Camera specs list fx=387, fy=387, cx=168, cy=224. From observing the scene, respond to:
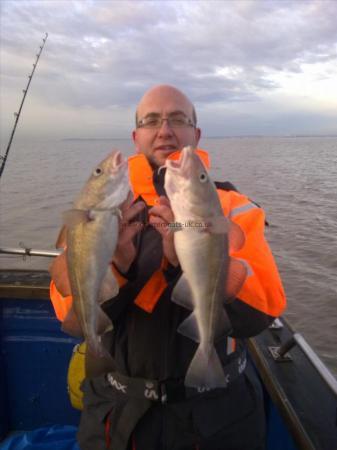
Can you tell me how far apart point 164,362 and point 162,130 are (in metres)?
1.98

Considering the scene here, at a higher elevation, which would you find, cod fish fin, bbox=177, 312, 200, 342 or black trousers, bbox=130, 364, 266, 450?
cod fish fin, bbox=177, 312, 200, 342

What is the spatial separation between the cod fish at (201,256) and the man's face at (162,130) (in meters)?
1.03

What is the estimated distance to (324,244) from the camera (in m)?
13.4

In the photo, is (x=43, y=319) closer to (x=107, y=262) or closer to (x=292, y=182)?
(x=107, y=262)

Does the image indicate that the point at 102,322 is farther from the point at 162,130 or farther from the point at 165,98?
the point at 165,98

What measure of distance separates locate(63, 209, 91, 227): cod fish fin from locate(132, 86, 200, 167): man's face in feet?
4.38

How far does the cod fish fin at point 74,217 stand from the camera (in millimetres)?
2328

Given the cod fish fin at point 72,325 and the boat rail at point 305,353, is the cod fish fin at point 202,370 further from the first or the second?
the boat rail at point 305,353

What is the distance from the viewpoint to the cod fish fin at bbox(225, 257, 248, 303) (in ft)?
8.30

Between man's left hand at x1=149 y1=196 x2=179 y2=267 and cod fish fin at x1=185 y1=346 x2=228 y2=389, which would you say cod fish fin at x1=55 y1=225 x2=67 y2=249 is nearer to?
man's left hand at x1=149 y1=196 x2=179 y2=267

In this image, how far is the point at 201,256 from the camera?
2.43 metres

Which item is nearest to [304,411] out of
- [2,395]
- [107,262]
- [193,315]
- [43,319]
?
[193,315]

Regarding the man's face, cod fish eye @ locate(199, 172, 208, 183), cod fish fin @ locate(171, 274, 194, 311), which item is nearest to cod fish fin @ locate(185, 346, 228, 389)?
cod fish fin @ locate(171, 274, 194, 311)

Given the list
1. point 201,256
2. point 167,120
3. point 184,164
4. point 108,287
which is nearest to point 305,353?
point 201,256
